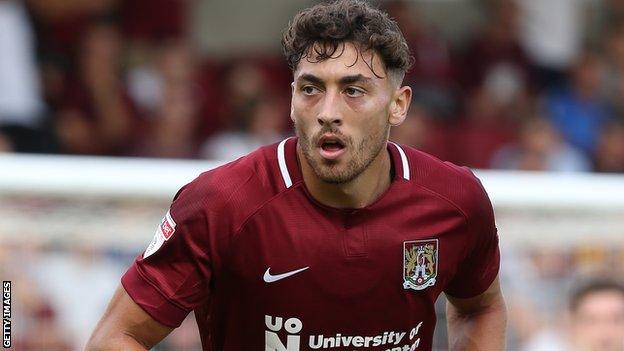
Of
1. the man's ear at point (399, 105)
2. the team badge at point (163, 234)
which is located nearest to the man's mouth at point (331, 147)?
the man's ear at point (399, 105)

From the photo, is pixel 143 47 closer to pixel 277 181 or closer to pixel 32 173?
pixel 32 173

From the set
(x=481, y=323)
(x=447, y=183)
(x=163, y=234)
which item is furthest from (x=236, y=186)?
(x=481, y=323)

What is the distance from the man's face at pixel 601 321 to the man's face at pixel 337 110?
241 cm

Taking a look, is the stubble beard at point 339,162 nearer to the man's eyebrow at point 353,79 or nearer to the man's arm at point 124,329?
the man's eyebrow at point 353,79

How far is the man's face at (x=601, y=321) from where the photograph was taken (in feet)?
19.4

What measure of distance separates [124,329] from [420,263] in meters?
0.91

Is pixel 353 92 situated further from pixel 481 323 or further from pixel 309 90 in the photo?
pixel 481 323

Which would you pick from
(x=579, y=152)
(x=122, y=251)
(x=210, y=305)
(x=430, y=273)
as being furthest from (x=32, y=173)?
(x=579, y=152)

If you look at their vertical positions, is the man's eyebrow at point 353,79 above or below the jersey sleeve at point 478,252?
above

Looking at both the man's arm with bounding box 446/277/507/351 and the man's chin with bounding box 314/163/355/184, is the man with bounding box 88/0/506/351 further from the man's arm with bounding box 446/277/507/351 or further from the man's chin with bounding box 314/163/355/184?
the man's arm with bounding box 446/277/507/351

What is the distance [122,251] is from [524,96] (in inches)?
172

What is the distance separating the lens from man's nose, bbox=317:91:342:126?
3770 millimetres

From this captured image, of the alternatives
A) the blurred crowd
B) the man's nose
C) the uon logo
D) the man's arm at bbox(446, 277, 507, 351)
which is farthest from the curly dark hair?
the blurred crowd

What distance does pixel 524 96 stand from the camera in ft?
31.6
